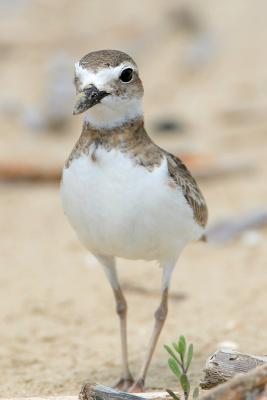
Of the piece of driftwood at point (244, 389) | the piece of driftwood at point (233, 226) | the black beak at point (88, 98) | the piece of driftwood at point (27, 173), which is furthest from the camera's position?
the piece of driftwood at point (27, 173)

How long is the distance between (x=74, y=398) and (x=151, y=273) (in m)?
3.33

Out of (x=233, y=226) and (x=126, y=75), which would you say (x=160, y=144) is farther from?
(x=126, y=75)

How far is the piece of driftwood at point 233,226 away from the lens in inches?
320

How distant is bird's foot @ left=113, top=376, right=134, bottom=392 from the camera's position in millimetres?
5547

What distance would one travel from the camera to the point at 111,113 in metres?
4.88

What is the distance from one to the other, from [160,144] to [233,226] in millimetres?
2747

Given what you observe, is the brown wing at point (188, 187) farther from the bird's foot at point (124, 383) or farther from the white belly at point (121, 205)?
the bird's foot at point (124, 383)

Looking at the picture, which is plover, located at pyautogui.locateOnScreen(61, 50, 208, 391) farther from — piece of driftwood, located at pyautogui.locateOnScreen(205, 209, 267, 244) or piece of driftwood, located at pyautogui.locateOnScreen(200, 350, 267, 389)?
piece of driftwood, located at pyautogui.locateOnScreen(205, 209, 267, 244)

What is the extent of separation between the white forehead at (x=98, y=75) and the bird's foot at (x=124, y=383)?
1.87m

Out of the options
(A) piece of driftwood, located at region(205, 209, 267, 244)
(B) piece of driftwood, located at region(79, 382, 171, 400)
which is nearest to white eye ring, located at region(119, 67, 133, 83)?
(B) piece of driftwood, located at region(79, 382, 171, 400)

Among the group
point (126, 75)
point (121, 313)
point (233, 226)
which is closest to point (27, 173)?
point (233, 226)

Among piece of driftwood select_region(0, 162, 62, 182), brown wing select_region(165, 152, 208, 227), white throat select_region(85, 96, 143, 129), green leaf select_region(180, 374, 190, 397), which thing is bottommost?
green leaf select_region(180, 374, 190, 397)

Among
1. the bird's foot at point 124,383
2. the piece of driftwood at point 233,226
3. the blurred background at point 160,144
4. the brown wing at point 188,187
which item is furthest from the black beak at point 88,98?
the piece of driftwood at point 233,226

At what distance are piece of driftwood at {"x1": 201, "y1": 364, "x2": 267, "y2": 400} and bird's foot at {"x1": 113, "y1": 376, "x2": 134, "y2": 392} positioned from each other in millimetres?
2138
